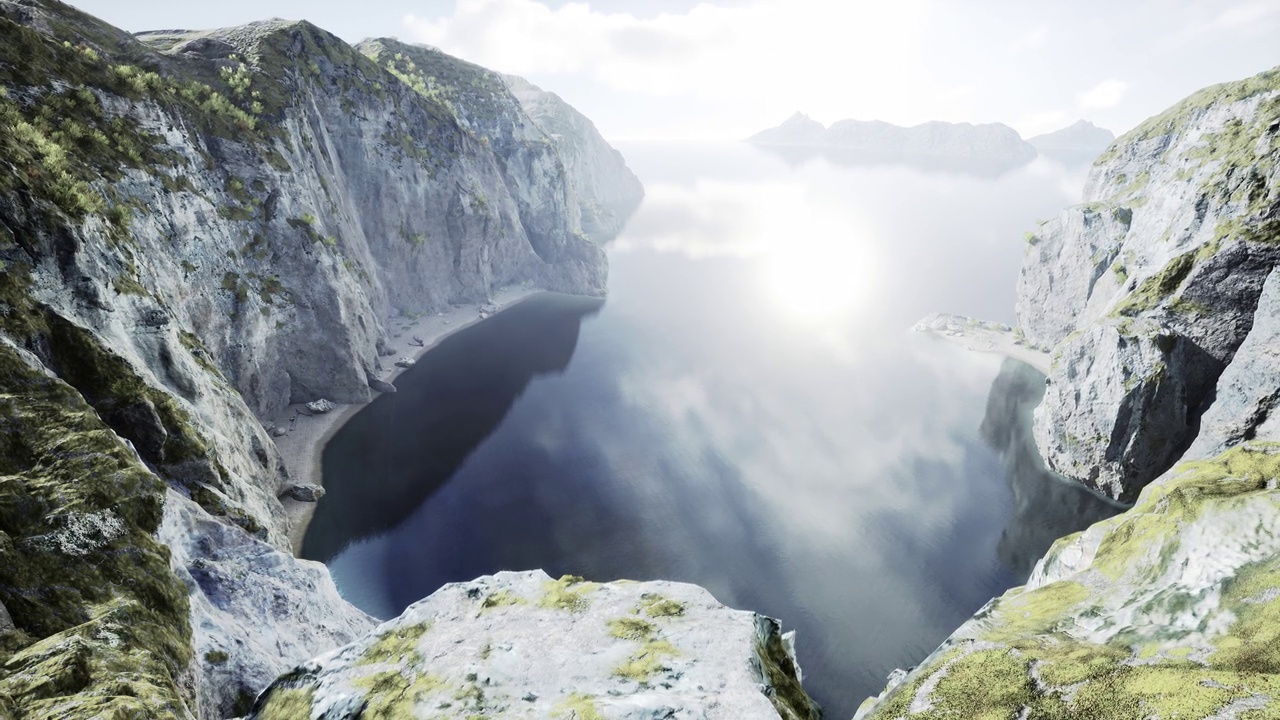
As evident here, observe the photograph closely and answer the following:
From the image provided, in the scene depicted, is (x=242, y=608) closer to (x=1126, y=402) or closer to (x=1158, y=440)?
(x=1126, y=402)

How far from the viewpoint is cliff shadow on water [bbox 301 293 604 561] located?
51.4 metres

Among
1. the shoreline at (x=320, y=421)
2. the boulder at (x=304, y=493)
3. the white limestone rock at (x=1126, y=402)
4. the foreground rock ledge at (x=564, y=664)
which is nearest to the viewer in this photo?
the foreground rock ledge at (x=564, y=664)

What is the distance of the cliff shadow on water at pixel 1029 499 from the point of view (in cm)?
4975

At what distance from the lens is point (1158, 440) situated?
50438 millimetres

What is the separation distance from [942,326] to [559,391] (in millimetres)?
85495

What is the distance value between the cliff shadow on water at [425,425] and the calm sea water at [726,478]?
31 centimetres

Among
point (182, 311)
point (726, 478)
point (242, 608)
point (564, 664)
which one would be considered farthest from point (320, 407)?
point (564, 664)

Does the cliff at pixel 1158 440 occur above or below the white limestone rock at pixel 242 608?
above

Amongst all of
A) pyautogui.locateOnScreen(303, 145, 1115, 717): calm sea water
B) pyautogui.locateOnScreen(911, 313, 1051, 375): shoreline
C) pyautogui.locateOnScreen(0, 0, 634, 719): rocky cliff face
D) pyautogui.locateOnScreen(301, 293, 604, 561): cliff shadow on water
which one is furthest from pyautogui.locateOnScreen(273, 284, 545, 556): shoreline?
pyautogui.locateOnScreen(911, 313, 1051, 375): shoreline

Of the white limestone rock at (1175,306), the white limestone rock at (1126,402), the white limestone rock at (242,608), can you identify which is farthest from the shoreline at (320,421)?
the white limestone rock at (1175,306)

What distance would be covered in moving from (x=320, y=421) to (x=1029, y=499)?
83.1 meters

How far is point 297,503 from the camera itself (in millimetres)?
50750

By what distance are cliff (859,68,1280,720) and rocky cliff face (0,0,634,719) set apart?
67.5 ft

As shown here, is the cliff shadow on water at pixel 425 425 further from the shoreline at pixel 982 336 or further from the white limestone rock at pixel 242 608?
the shoreline at pixel 982 336
